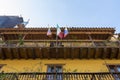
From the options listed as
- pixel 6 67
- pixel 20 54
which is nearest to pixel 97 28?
pixel 20 54

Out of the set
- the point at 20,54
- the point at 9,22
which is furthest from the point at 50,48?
the point at 9,22

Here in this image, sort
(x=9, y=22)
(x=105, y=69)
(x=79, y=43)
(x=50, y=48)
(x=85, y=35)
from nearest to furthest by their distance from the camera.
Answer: (x=105, y=69)
(x=50, y=48)
(x=79, y=43)
(x=85, y=35)
(x=9, y=22)

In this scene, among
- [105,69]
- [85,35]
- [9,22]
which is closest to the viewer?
[105,69]

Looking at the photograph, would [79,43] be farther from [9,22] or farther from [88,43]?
[9,22]

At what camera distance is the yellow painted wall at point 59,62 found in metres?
14.1

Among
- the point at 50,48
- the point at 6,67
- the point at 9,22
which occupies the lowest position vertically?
the point at 9,22

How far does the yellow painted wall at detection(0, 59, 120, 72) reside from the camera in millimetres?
14105

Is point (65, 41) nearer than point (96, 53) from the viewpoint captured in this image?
No

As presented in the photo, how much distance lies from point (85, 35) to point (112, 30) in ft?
9.66

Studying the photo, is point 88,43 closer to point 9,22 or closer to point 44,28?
point 44,28

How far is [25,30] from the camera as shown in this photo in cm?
1978

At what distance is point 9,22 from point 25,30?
24.9m

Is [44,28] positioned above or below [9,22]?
above

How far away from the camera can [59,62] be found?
15031mm
